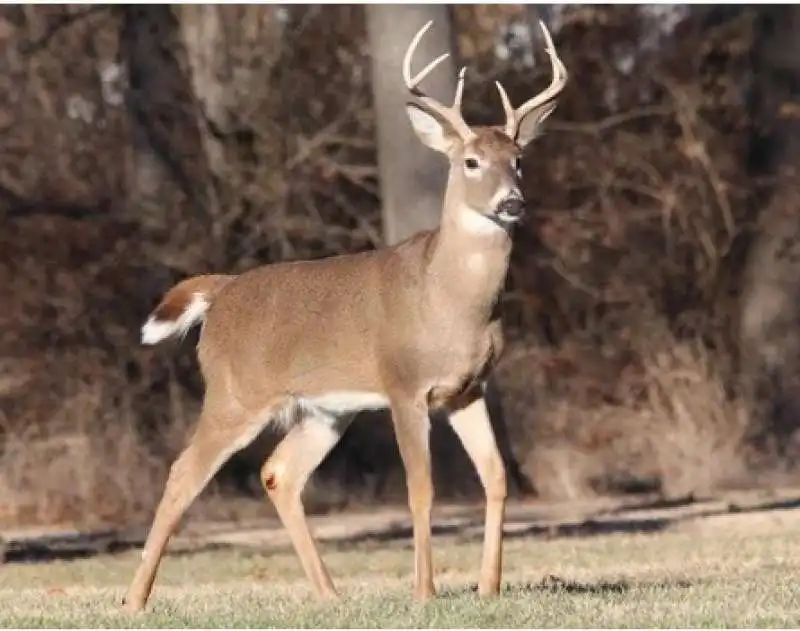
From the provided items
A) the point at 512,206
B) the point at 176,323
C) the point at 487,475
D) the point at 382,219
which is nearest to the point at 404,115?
the point at 382,219

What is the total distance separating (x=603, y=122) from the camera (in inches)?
757

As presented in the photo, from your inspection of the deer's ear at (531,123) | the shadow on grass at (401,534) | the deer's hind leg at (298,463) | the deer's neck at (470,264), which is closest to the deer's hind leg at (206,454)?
the deer's hind leg at (298,463)

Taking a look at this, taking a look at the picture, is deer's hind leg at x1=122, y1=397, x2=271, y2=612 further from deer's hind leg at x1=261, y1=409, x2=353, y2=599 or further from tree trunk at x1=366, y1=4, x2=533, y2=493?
tree trunk at x1=366, y1=4, x2=533, y2=493

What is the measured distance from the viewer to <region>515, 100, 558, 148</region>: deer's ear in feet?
28.9

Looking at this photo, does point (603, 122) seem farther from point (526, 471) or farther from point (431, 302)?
point (431, 302)

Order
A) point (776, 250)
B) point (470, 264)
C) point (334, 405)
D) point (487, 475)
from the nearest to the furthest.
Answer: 1. point (487, 475)
2. point (470, 264)
3. point (334, 405)
4. point (776, 250)

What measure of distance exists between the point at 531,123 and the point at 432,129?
0.39m

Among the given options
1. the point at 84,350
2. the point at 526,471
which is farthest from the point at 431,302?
the point at 84,350

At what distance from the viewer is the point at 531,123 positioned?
8875 mm

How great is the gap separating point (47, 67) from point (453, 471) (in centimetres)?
532

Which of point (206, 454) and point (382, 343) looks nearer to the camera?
point (382, 343)

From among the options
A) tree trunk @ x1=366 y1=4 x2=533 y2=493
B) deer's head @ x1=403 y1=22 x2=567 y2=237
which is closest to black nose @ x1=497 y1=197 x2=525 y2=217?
deer's head @ x1=403 y1=22 x2=567 y2=237

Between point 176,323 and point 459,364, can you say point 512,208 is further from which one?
point 176,323

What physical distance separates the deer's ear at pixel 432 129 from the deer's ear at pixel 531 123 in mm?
274
